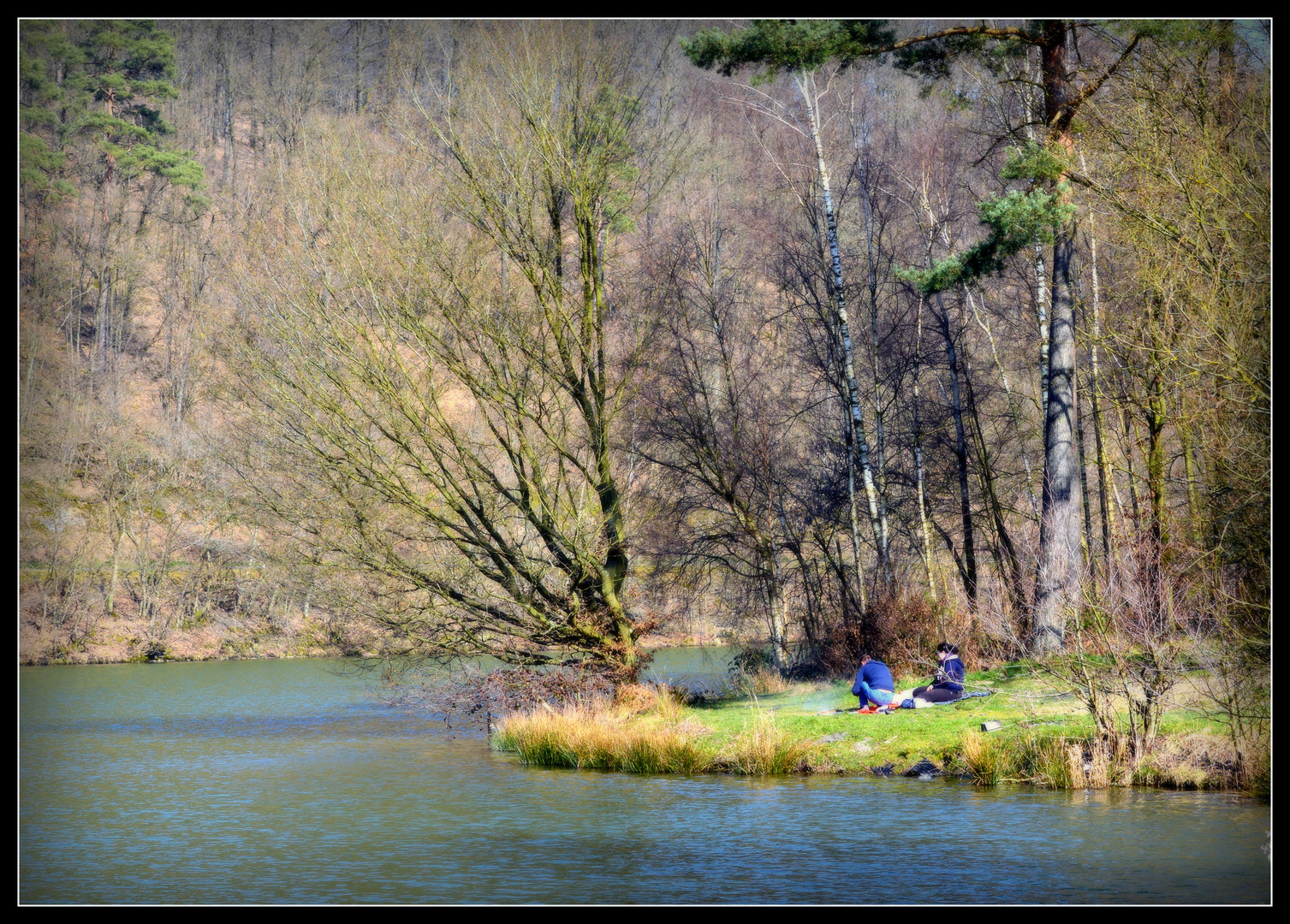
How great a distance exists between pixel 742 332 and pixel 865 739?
12.5m

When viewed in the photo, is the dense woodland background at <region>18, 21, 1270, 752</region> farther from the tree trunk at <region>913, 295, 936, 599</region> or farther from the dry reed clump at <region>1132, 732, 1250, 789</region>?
the dry reed clump at <region>1132, 732, 1250, 789</region>

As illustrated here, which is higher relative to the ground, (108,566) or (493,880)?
(493,880)

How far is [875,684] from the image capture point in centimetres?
1501

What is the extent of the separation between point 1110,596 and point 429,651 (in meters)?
9.79

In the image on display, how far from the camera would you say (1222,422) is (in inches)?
420

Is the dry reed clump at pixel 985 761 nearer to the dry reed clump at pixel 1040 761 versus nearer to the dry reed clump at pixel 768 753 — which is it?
the dry reed clump at pixel 1040 761

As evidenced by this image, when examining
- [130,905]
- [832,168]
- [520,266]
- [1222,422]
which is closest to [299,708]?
[520,266]

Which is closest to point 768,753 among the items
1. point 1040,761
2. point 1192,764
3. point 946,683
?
point 946,683

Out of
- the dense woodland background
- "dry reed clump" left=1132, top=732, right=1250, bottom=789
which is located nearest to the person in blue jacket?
the dense woodland background

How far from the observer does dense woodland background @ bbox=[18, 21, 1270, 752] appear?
12.1 meters

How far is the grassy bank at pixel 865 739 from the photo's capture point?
12203 millimetres

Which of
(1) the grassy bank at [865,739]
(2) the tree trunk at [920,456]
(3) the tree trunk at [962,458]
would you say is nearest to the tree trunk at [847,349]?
(3) the tree trunk at [962,458]

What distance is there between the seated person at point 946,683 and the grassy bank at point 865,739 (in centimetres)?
14
